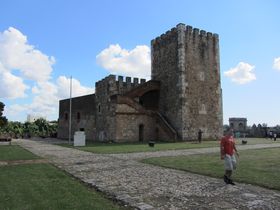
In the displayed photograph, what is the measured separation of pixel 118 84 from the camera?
113ft

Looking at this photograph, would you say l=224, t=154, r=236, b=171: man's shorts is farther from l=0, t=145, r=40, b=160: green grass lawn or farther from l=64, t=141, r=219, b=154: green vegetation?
l=64, t=141, r=219, b=154: green vegetation

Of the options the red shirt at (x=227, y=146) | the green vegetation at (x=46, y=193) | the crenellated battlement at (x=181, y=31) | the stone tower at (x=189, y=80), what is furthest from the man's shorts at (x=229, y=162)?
the crenellated battlement at (x=181, y=31)

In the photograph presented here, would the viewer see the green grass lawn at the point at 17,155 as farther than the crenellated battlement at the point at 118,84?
No

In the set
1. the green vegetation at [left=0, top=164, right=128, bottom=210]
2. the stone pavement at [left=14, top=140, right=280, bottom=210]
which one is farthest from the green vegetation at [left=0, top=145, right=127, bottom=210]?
the stone pavement at [left=14, top=140, right=280, bottom=210]

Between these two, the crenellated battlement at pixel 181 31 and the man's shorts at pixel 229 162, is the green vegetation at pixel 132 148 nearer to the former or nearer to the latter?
the man's shorts at pixel 229 162

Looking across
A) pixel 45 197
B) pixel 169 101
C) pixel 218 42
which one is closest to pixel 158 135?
pixel 169 101

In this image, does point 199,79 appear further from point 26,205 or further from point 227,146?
point 26,205

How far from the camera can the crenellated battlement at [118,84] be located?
33.9 m

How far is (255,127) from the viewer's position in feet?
152

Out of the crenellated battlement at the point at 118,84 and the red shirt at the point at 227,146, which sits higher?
the crenellated battlement at the point at 118,84

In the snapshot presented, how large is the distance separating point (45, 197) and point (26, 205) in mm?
711

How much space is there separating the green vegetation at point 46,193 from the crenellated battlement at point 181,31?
2504 cm

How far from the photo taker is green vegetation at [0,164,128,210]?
6434 mm

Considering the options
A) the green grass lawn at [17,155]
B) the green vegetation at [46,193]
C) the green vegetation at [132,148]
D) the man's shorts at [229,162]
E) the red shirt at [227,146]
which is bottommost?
the green vegetation at [46,193]
